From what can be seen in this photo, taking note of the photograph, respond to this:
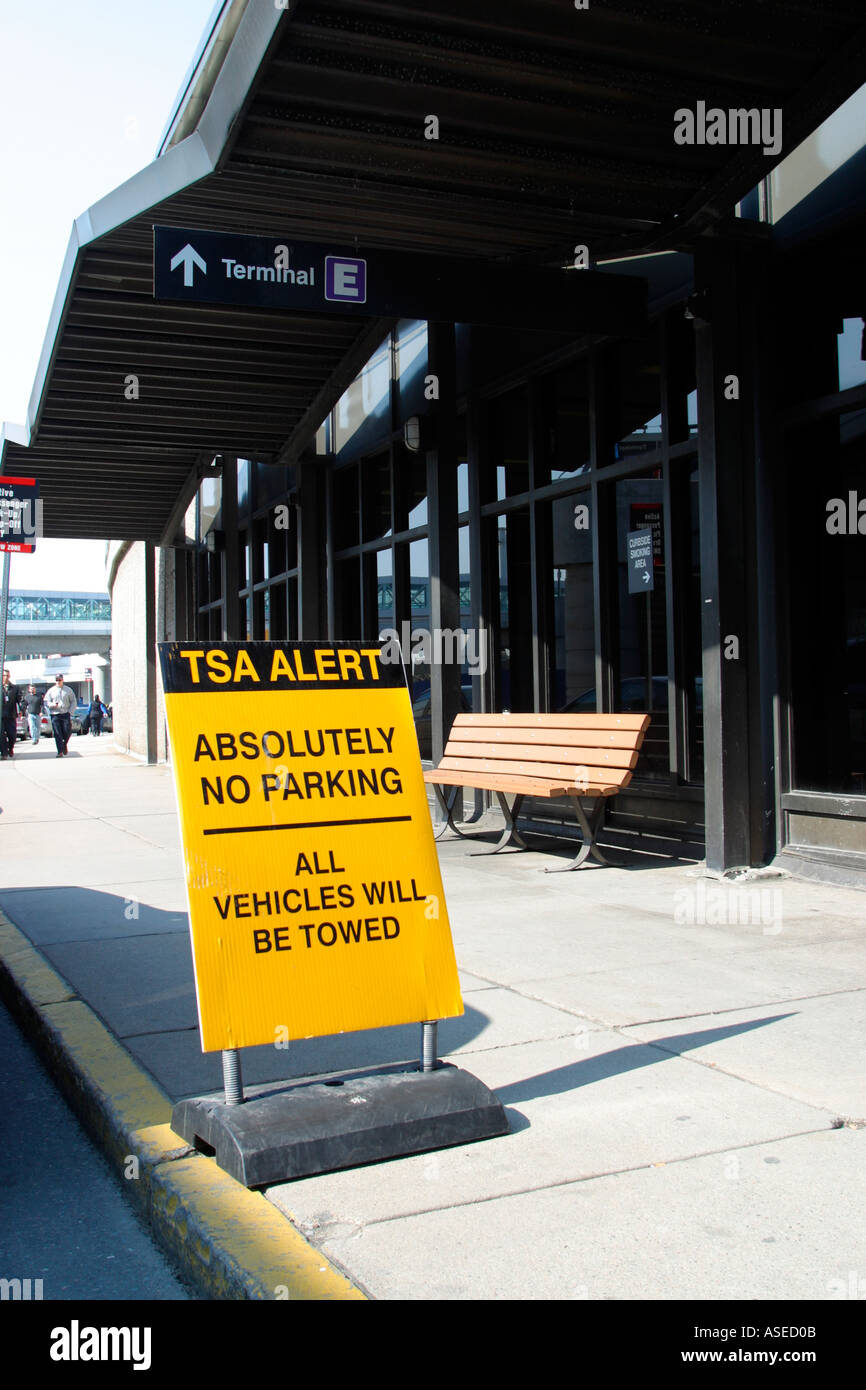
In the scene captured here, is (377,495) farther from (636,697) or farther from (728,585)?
(728,585)

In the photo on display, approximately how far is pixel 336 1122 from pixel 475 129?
17.1 ft

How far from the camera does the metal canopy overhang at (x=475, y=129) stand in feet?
18.6

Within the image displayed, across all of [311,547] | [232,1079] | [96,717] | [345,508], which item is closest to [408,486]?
[345,508]

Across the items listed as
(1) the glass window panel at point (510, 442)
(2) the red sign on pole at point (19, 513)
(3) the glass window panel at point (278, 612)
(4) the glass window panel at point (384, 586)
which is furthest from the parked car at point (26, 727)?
(1) the glass window panel at point (510, 442)

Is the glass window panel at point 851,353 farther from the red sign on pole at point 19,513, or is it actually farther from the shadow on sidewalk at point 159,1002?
the red sign on pole at point 19,513

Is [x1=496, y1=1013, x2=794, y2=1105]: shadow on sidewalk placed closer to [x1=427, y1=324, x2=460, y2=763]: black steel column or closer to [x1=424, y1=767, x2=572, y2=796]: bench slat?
[x1=424, y1=767, x2=572, y2=796]: bench slat

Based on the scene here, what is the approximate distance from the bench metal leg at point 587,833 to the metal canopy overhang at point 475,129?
348 centimetres

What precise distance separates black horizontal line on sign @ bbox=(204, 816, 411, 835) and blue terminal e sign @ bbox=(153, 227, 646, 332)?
12.6ft

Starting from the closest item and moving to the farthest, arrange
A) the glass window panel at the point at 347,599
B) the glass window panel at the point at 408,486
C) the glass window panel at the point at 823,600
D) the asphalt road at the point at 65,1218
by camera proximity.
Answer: the asphalt road at the point at 65,1218 → the glass window panel at the point at 823,600 → the glass window panel at the point at 408,486 → the glass window panel at the point at 347,599

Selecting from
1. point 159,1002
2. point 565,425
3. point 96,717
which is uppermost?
point 565,425

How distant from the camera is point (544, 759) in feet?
28.2

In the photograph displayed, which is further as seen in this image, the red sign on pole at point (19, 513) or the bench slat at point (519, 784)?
the red sign on pole at point (19, 513)

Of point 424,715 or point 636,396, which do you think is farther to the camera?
point 424,715
